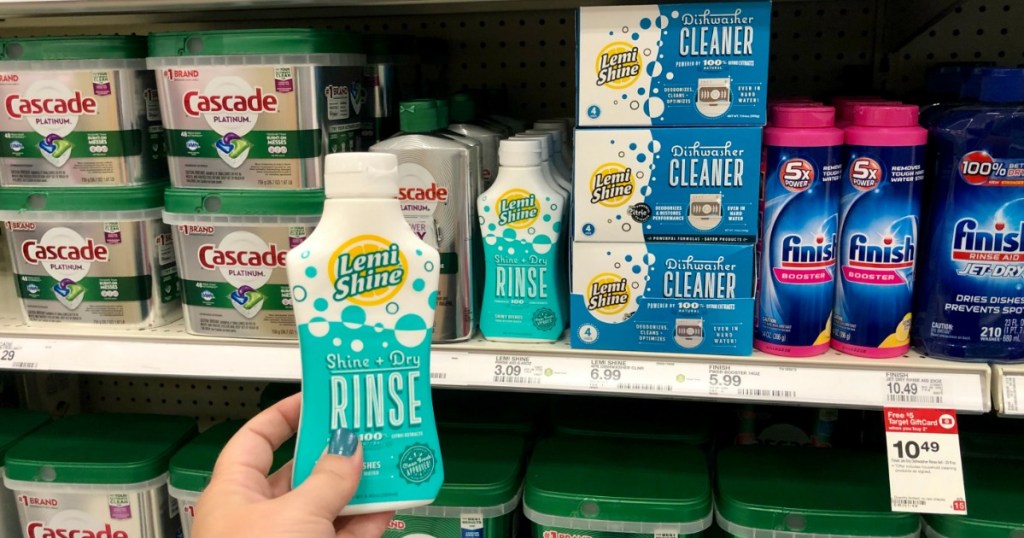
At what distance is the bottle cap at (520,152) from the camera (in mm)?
1033

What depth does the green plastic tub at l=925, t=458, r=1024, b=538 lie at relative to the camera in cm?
105

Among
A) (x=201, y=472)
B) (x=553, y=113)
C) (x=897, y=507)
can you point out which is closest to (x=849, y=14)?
(x=553, y=113)

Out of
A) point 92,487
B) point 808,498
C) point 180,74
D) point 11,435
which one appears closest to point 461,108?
point 180,74

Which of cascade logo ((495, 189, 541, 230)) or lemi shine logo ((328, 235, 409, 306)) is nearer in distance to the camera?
lemi shine logo ((328, 235, 409, 306))

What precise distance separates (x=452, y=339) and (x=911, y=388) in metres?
0.59

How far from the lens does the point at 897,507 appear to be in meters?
0.97

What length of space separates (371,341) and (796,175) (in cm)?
55

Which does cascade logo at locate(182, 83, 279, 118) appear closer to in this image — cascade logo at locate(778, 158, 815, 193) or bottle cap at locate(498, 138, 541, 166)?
bottle cap at locate(498, 138, 541, 166)

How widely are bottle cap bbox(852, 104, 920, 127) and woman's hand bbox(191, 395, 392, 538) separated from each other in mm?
708

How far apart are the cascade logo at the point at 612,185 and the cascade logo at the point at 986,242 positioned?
0.40 metres

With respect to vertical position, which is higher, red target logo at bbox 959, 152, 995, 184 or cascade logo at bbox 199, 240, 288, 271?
red target logo at bbox 959, 152, 995, 184

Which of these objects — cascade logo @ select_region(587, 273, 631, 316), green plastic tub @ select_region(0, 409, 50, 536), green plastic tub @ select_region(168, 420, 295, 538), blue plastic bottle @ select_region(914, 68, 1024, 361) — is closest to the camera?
blue plastic bottle @ select_region(914, 68, 1024, 361)

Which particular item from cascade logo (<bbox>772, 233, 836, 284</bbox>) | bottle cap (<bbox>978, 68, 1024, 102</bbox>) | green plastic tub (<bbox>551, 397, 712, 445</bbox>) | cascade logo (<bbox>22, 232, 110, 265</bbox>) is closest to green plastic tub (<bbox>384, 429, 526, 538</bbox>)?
green plastic tub (<bbox>551, 397, 712, 445</bbox>)

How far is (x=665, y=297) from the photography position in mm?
1022
